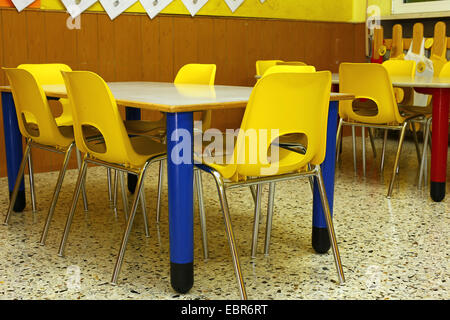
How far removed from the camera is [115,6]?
14.3ft

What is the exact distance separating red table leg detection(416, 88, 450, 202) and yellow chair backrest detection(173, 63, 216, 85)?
4.22 feet

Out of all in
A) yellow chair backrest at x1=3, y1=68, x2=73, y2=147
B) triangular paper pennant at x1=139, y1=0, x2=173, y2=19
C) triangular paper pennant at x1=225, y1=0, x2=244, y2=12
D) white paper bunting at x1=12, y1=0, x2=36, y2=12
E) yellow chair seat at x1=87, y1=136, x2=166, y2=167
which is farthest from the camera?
triangular paper pennant at x1=225, y1=0, x2=244, y2=12

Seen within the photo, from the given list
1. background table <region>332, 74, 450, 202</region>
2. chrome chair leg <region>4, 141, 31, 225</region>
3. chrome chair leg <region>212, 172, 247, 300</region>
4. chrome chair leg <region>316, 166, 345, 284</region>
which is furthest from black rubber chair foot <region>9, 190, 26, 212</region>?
background table <region>332, 74, 450, 202</region>

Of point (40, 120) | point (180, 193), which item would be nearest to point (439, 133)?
point (180, 193)

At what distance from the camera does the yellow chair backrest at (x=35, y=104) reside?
2547mm

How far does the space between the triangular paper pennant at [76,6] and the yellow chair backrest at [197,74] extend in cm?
119

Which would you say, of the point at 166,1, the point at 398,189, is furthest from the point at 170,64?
the point at 398,189

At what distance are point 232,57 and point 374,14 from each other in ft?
5.68

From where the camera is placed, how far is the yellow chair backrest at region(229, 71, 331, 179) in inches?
73.7

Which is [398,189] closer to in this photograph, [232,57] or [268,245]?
[268,245]

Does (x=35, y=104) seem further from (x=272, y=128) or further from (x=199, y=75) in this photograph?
(x=272, y=128)

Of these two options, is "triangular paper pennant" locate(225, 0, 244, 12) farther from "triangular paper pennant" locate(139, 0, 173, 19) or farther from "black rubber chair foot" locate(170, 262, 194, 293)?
"black rubber chair foot" locate(170, 262, 194, 293)

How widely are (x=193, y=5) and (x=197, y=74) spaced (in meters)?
1.58

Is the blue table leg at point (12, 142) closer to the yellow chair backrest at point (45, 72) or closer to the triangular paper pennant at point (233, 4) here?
the yellow chair backrest at point (45, 72)
